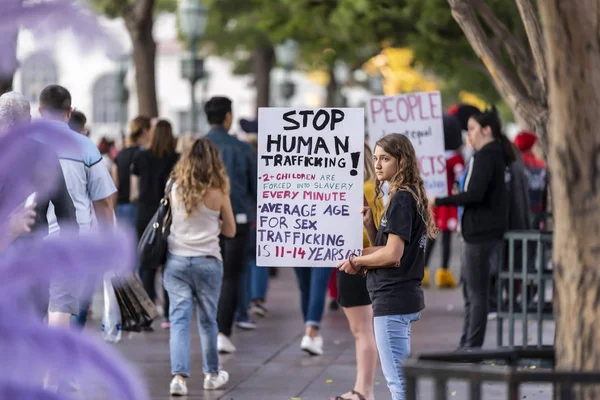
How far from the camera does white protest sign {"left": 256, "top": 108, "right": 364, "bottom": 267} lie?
21.8ft

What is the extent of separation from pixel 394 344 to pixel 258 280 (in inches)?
267

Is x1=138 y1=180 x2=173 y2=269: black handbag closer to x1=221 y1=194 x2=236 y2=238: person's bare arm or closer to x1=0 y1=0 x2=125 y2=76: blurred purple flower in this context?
x1=221 y1=194 x2=236 y2=238: person's bare arm

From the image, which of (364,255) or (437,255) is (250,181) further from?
(437,255)

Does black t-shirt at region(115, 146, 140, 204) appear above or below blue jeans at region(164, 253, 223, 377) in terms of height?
above

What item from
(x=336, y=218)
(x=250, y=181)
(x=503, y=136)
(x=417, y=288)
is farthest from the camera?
(x=250, y=181)

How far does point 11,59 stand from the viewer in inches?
59.7

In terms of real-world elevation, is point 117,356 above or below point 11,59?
below

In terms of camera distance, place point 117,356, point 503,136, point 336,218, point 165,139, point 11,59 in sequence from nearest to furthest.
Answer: point 11,59
point 117,356
point 336,218
point 503,136
point 165,139

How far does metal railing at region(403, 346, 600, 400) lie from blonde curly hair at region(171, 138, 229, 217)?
390cm

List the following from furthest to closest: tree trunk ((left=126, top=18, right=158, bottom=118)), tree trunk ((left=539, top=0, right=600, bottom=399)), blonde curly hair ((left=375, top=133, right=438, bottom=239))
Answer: tree trunk ((left=126, top=18, right=158, bottom=118)) → blonde curly hair ((left=375, top=133, right=438, bottom=239)) → tree trunk ((left=539, top=0, right=600, bottom=399))

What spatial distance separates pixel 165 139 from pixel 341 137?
452 cm

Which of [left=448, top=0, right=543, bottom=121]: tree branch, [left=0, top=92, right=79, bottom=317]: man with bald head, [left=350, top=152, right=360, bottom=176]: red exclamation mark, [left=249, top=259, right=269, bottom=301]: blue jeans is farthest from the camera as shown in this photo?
[left=249, top=259, right=269, bottom=301]: blue jeans

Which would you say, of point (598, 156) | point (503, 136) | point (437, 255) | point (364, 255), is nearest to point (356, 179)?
point (364, 255)

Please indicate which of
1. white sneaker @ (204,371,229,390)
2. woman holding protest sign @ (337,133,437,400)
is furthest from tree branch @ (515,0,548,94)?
white sneaker @ (204,371,229,390)
